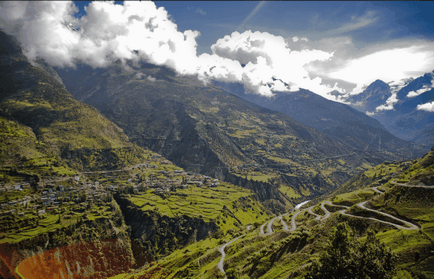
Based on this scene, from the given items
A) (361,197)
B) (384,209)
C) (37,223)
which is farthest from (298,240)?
(37,223)

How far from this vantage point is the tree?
37.3 metres

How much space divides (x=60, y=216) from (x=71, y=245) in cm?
3089

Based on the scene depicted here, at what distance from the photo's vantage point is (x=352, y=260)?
38.8 m

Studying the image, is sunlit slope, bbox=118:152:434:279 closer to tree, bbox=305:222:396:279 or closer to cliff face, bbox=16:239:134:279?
tree, bbox=305:222:396:279

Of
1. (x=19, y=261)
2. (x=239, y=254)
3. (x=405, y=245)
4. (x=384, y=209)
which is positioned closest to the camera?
(x=405, y=245)

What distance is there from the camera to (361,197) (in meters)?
110

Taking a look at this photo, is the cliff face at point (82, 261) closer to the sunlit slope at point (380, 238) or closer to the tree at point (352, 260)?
the sunlit slope at point (380, 238)

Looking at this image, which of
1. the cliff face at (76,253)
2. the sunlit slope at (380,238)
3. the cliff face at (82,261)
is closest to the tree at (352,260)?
the sunlit slope at (380,238)

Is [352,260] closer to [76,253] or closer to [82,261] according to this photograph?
[82,261]

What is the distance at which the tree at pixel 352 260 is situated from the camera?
3728 centimetres

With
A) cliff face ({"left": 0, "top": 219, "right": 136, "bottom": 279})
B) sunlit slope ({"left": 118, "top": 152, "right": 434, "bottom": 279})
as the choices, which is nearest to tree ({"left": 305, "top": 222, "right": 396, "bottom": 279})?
sunlit slope ({"left": 118, "top": 152, "right": 434, "bottom": 279})

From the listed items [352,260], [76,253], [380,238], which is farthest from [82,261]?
[380,238]

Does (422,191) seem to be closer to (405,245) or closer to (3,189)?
(405,245)

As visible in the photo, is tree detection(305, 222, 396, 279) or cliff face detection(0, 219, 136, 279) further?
cliff face detection(0, 219, 136, 279)
